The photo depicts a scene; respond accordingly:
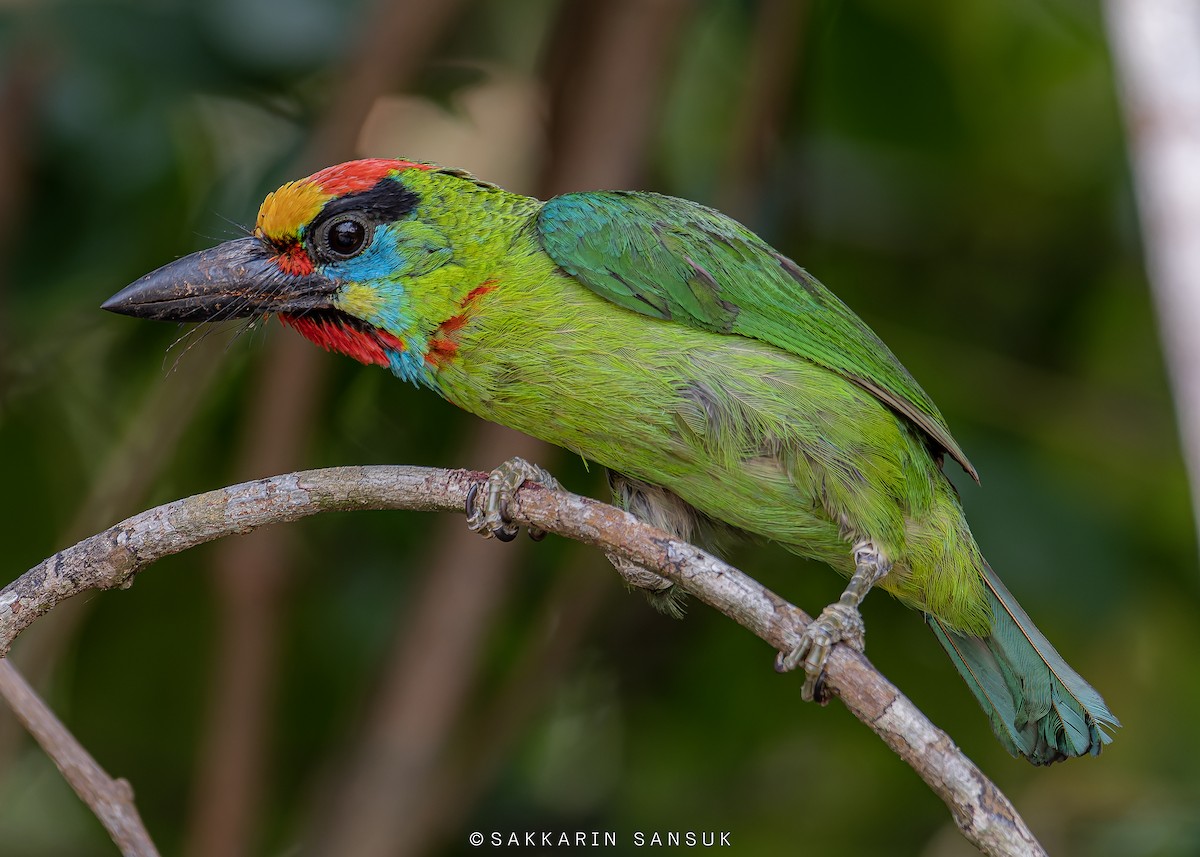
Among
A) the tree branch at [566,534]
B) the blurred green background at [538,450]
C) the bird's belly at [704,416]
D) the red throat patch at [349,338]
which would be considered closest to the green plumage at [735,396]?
the bird's belly at [704,416]

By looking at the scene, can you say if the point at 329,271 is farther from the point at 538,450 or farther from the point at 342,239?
the point at 538,450

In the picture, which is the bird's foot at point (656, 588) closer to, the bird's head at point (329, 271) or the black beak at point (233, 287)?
the bird's head at point (329, 271)

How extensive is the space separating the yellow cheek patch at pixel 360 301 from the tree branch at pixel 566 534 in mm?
526

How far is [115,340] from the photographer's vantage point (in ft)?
11.9

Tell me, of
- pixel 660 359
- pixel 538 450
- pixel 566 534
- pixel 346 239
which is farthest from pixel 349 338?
pixel 538 450

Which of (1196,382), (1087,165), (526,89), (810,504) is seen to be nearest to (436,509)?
(810,504)

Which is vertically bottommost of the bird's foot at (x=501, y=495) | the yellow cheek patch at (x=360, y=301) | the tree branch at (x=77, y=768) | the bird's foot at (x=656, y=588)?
the tree branch at (x=77, y=768)

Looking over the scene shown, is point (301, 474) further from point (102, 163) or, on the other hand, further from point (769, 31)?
point (769, 31)

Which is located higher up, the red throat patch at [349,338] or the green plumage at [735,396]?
the green plumage at [735,396]

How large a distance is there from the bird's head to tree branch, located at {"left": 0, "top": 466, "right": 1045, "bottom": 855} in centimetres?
52

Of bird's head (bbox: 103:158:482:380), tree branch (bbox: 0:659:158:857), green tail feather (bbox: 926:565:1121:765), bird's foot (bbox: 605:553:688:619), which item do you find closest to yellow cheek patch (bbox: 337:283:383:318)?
bird's head (bbox: 103:158:482:380)

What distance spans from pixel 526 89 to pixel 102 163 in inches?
50.1

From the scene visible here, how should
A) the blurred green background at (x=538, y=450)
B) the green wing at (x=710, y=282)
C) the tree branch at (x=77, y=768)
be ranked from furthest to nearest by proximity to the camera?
the blurred green background at (x=538, y=450), the green wing at (x=710, y=282), the tree branch at (x=77, y=768)

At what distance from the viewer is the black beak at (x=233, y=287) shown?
2.58m
